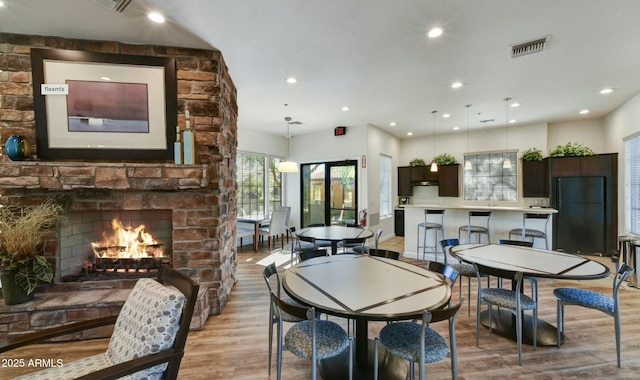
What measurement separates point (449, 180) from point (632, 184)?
3256mm

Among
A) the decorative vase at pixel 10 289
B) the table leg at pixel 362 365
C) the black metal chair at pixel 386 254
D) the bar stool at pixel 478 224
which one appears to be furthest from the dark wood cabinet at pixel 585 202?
the decorative vase at pixel 10 289

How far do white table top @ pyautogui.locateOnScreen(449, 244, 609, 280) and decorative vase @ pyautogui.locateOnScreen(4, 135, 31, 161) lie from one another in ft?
14.6

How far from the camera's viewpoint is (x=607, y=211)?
5.25 meters

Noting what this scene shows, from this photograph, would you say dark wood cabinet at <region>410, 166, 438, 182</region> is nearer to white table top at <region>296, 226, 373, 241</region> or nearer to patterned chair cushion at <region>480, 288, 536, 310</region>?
white table top at <region>296, 226, 373, 241</region>

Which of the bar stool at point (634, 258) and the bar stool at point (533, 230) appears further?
the bar stool at point (533, 230)

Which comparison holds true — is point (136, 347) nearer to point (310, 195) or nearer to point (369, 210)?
point (369, 210)

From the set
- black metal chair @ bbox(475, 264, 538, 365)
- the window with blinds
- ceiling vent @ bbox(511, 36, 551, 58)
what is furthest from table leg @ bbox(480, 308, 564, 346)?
the window with blinds

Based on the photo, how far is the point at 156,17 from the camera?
7.82 feet

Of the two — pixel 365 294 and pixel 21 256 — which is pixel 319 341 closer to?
pixel 365 294

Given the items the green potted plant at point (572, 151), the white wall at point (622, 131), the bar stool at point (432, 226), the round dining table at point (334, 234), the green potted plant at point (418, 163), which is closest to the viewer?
the round dining table at point (334, 234)

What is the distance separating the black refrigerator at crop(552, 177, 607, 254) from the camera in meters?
5.32

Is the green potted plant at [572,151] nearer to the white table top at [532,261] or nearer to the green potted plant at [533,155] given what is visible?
the green potted plant at [533,155]

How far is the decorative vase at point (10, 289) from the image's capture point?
240cm

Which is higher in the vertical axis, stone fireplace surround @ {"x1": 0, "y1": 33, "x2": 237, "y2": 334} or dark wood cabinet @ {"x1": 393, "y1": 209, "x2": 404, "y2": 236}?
stone fireplace surround @ {"x1": 0, "y1": 33, "x2": 237, "y2": 334}
